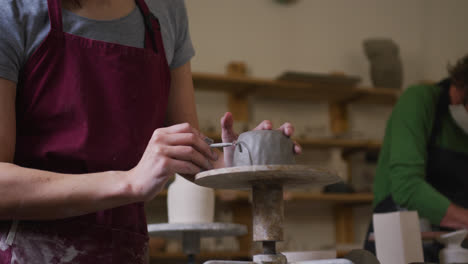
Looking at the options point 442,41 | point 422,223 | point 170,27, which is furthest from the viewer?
point 442,41

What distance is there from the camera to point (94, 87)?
3.50 feet

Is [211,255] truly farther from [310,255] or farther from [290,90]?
[310,255]

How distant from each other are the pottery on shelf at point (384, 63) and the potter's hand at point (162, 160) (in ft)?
11.4

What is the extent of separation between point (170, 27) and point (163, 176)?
21.8 inches

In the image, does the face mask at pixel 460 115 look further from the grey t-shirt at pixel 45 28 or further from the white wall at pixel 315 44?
the white wall at pixel 315 44

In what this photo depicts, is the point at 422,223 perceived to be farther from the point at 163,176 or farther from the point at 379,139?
the point at 379,139

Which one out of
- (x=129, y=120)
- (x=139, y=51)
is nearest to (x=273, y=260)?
(x=129, y=120)

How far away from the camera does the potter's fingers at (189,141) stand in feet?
2.97

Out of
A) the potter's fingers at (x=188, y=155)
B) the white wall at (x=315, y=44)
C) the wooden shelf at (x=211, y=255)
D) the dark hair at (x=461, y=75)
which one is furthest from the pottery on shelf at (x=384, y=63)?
the potter's fingers at (x=188, y=155)

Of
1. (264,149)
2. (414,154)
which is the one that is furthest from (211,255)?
(264,149)

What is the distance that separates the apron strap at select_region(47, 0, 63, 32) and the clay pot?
43 cm

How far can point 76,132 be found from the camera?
1.02 metres

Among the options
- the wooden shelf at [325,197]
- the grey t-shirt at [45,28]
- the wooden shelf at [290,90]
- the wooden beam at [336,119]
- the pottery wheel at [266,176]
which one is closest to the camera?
the pottery wheel at [266,176]

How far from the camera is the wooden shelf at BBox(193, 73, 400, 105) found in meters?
3.76
